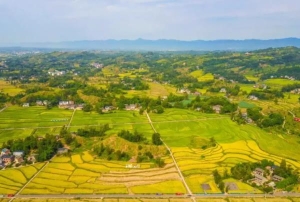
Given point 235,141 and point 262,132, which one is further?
point 262,132

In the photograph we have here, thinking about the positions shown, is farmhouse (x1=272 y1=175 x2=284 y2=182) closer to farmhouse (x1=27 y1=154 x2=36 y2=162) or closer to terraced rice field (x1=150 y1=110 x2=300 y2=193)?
terraced rice field (x1=150 y1=110 x2=300 y2=193)

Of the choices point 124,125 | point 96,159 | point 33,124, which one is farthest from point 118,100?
point 96,159

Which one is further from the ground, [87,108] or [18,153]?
[18,153]

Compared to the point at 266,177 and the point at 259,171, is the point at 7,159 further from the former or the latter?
the point at 266,177

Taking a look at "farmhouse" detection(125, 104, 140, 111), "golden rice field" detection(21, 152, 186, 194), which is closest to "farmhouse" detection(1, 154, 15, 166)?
"golden rice field" detection(21, 152, 186, 194)

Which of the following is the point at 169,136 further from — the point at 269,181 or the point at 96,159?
the point at 269,181

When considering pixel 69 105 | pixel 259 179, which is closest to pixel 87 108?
pixel 69 105

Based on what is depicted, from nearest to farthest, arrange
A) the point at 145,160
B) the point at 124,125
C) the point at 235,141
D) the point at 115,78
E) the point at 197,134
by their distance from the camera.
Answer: the point at 145,160 → the point at 235,141 → the point at 197,134 → the point at 124,125 → the point at 115,78

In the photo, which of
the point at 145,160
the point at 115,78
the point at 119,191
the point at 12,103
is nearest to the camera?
the point at 119,191
